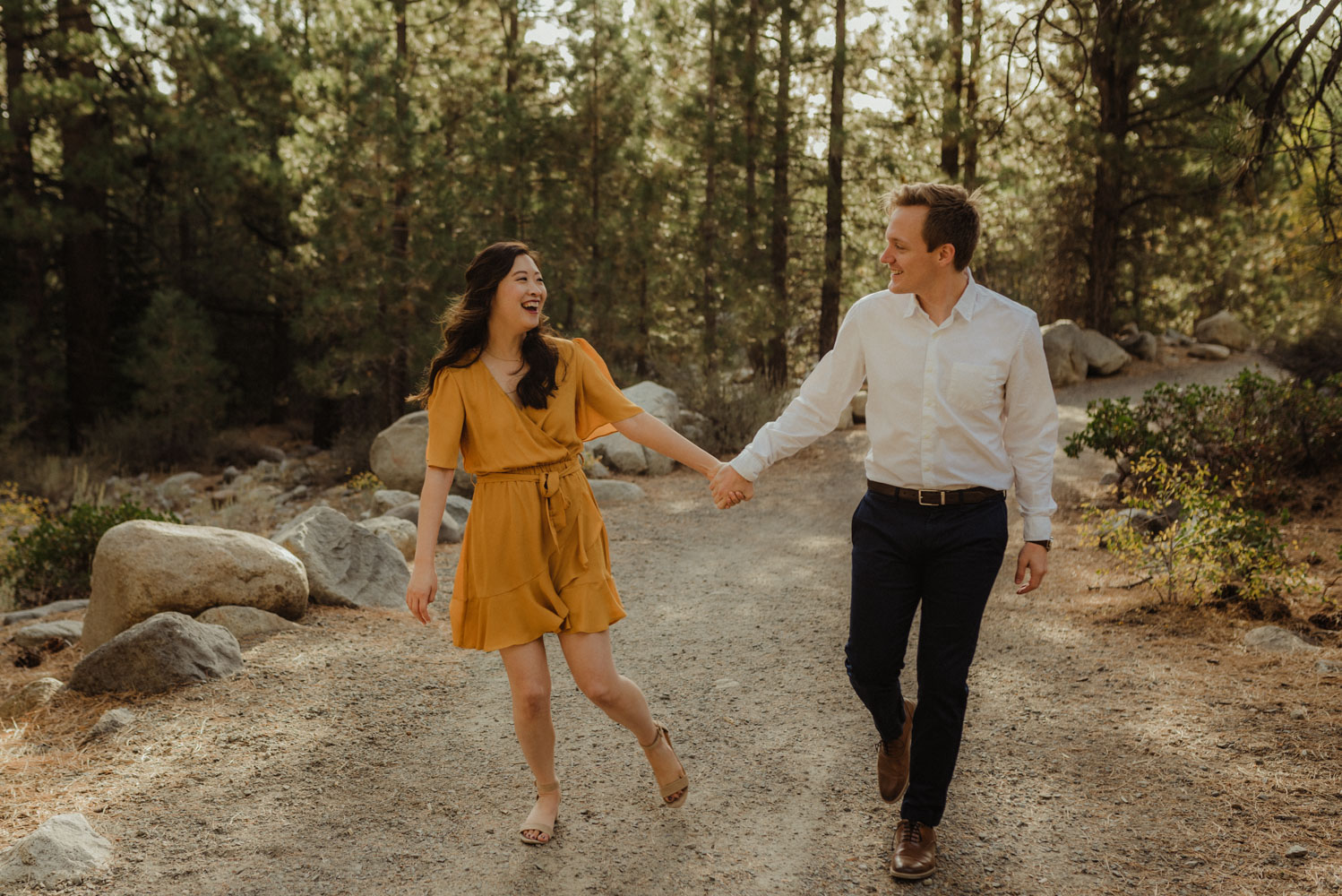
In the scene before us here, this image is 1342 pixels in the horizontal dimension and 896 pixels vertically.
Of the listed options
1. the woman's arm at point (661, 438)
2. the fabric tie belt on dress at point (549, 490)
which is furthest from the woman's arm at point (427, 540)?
the woman's arm at point (661, 438)

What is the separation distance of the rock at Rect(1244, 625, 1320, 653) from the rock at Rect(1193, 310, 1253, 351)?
56.9 feet

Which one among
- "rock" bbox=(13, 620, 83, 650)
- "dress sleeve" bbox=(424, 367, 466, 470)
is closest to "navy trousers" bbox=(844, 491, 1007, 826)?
"dress sleeve" bbox=(424, 367, 466, 470)

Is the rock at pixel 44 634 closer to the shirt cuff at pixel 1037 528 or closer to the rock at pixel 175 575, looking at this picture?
the rock at pixel 175 575

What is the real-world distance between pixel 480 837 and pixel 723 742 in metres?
1.16

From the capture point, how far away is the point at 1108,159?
15508 mm

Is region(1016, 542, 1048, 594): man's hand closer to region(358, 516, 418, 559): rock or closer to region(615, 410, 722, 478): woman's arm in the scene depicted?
region(615, 410, 722, 478): woman's arm

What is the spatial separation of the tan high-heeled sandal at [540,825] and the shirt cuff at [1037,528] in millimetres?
1728

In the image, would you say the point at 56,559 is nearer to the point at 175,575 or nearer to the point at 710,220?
the point at 175,575

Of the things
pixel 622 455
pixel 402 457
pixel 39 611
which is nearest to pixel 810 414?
pixel 39 611

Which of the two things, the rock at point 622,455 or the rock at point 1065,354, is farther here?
the rock at point 1065,354

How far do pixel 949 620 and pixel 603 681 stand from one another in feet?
3.44

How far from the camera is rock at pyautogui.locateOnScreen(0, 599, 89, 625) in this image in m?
6.85

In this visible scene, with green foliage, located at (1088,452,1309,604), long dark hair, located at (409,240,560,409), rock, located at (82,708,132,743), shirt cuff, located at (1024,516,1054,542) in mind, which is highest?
long dark hair, located at (409,240,560,409)

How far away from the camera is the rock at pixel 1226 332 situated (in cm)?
1994
